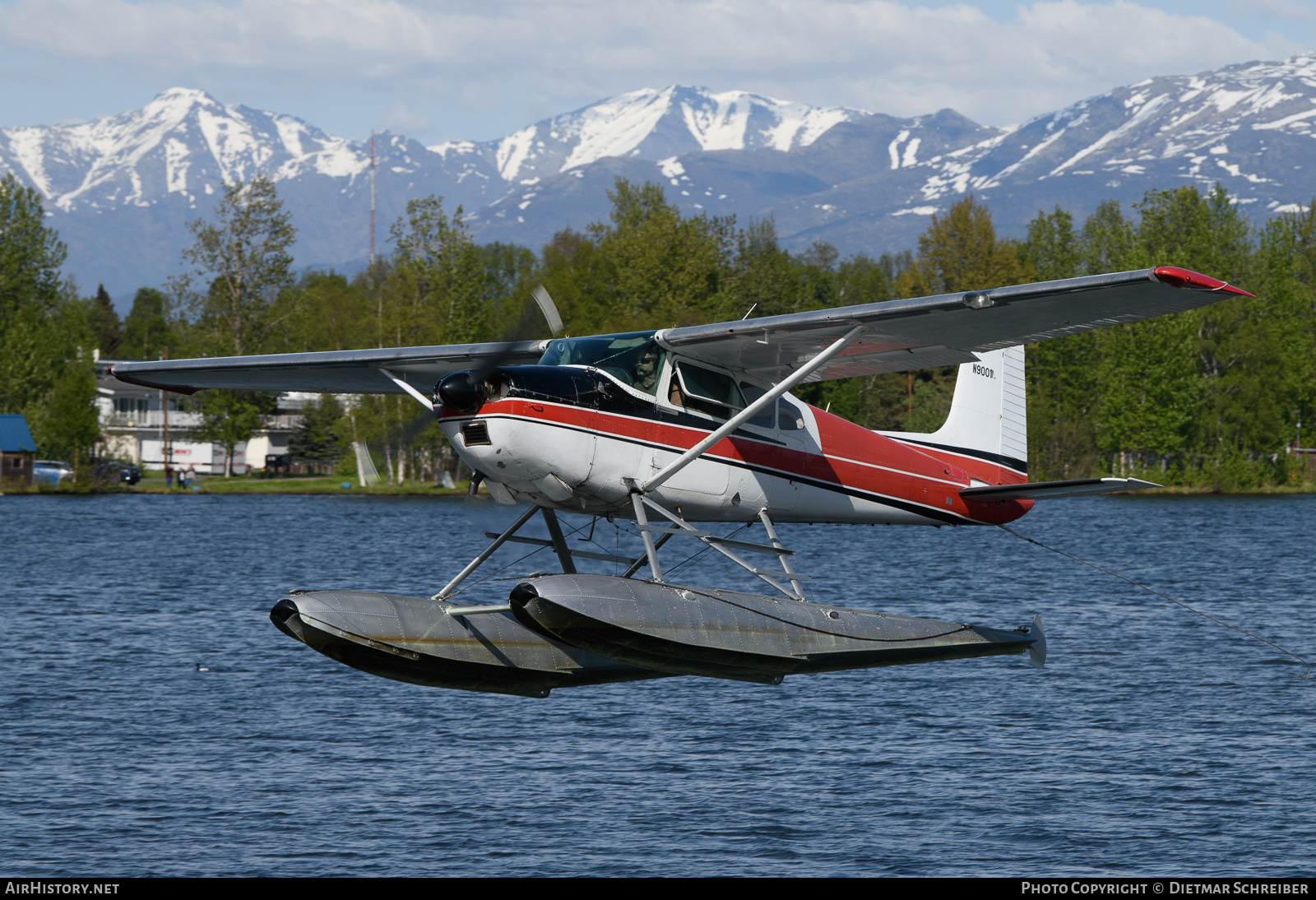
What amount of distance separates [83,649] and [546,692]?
18.1 meters

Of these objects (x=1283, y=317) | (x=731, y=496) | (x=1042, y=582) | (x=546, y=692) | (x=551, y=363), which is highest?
(x=1283, y=317)

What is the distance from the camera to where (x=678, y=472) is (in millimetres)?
11336

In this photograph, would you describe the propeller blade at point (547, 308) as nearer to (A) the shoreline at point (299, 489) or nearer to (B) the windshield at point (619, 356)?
(B) the windshield at point (619, 356)

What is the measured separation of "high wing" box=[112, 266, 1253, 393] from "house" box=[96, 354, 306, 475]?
65.7m

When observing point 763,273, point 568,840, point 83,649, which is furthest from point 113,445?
point 568,840

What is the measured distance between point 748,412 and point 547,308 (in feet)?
6.39

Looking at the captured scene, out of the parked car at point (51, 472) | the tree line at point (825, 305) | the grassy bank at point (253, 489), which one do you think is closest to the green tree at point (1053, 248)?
the tree line at point (825, 305)

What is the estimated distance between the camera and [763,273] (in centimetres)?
7231

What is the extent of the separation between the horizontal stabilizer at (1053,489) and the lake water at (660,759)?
4.00m

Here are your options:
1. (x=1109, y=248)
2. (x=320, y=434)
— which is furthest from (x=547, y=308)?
(x=1109, y=248)

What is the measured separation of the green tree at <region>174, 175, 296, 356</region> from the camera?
231 feet

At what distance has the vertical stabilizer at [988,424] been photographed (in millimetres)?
14375

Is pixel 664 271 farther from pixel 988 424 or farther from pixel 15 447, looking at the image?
pixel 988 424

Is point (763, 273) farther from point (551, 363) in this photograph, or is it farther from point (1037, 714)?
point (551, 363)
